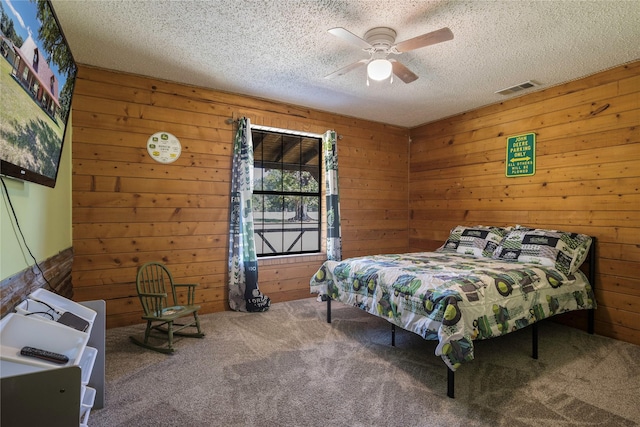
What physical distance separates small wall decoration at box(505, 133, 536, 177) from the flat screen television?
4209 millimetres

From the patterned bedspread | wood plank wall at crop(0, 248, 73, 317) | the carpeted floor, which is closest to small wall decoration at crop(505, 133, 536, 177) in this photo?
→ the patterned bedspread

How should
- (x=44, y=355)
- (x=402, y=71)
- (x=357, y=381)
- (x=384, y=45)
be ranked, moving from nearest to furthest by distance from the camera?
(x=44, y=355)
(x=357, y=381)
(x=384, y=45)
(x=402, y=71)

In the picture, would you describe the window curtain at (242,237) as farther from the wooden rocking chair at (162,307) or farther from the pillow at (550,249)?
the pillow at (550,249)

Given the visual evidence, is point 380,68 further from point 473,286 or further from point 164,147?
point 164,147

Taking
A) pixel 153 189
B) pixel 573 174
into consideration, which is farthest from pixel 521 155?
pixel 153 189

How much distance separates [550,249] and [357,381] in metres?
2.17

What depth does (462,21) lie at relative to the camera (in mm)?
2270

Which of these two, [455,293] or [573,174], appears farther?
[573,174]

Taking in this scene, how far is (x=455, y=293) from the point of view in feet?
6.75

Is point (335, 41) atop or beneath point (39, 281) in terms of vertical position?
atop

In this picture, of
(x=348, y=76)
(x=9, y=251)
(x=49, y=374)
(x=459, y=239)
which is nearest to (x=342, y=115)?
(x=348, y=76)

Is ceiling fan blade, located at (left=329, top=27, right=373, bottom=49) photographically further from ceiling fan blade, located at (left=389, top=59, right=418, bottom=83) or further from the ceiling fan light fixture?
ceiling fan blade, located at (left=389, top=59, right=418, bottom=83)

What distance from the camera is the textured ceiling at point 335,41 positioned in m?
2.13

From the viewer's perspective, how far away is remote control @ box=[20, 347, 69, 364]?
3.86ft
